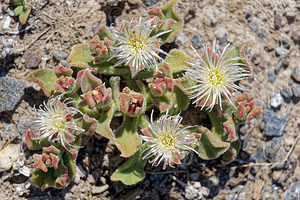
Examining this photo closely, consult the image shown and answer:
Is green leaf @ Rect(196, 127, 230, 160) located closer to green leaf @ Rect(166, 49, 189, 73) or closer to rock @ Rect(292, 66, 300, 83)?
green leaf @ Rect(166, 49, 189, 73)

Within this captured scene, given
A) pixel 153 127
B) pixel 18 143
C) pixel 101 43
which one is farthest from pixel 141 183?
pixel 101 43

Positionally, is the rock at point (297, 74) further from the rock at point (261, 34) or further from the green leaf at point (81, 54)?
the green leaf at point (81, 54)

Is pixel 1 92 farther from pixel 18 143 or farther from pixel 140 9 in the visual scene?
pixel 140 9

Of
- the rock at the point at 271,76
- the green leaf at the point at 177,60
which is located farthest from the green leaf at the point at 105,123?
the rock at the point at 271,76

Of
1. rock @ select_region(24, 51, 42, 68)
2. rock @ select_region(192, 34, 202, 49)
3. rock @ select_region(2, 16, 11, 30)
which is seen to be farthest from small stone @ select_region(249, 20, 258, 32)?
rock @ select_region(2, 16, 11, 30)

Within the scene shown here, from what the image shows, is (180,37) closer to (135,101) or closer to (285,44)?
(135,101)

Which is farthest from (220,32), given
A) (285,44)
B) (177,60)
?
(285,44)
